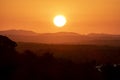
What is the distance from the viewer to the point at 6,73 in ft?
149

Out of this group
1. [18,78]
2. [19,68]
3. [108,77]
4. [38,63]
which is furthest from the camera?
[108,77]

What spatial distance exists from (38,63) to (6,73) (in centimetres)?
536

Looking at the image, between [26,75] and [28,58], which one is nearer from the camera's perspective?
[26,75]

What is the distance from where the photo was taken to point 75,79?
47.6 meters

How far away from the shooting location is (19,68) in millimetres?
46562

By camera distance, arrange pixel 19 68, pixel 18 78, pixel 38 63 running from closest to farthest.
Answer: pixel 18 78 < pixel 19 68 < pixel 38 63

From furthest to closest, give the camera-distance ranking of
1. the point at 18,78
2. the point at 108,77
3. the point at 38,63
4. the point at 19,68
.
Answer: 1. the point at 108,77
2. the point at 38,63
3. the point at 19,68
4. the point at 18,78

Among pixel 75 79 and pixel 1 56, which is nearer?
pixel 75 79

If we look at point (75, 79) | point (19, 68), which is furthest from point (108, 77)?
point (19, 68)

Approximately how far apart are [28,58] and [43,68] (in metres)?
4.77

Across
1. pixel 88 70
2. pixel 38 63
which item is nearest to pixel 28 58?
pixel 38 63

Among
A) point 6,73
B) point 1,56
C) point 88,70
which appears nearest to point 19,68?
point 6,73

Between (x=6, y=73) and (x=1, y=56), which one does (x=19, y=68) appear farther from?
(x=1, y=56)

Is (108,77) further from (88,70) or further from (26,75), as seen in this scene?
(26,75)
